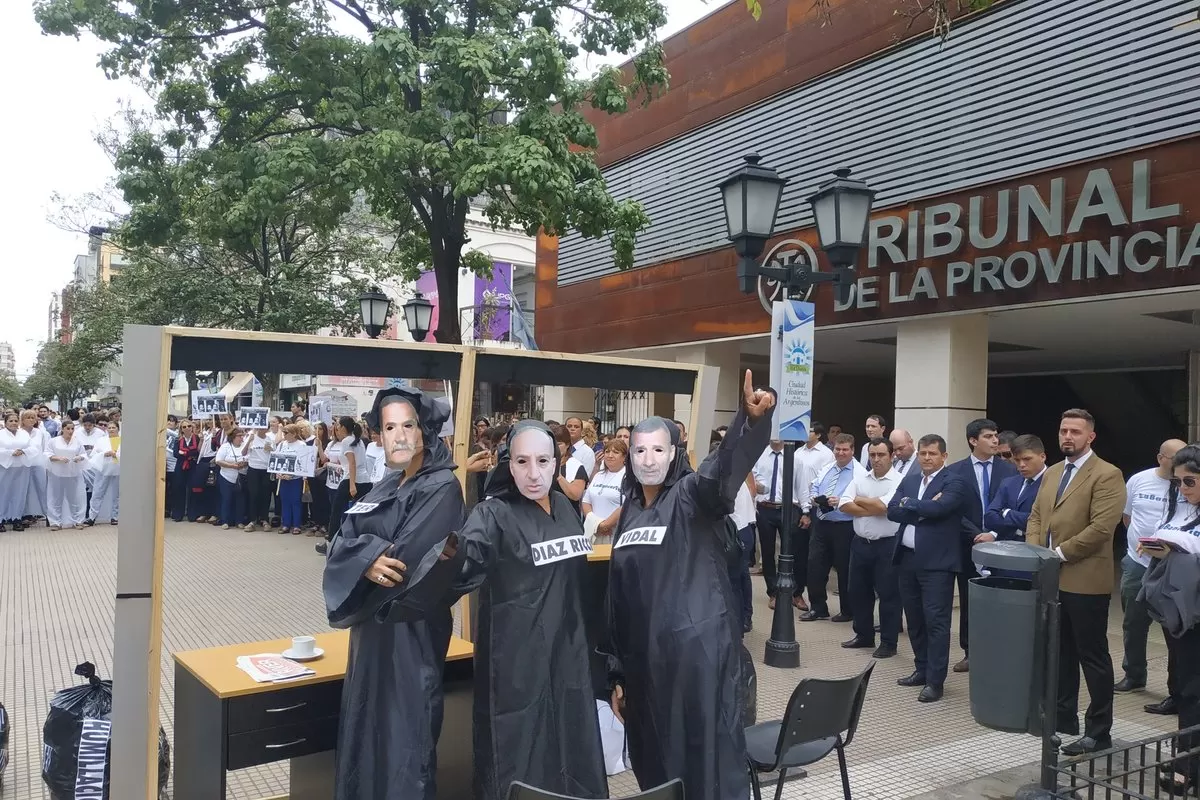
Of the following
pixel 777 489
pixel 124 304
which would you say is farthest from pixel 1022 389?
pixel 124 304

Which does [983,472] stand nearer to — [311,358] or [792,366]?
[792,366]

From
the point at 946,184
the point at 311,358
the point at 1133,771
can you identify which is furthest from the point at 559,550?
the point at 946,184

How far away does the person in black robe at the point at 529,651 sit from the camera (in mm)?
3186

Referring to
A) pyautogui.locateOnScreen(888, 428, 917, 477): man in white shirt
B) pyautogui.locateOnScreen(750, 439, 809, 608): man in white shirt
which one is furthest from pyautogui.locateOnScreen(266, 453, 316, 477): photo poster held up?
pyautogui.locateOnScreen(888, 428, 917, 477): man in white shirt

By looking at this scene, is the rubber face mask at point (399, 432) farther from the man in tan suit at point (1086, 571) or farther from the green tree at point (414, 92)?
the green tree at point (414, 92)

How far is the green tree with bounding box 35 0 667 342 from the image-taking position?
10594 mm

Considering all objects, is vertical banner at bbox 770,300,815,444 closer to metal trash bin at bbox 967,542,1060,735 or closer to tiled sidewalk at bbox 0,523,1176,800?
tiled sidewalk at bbox 0,523,1176,800

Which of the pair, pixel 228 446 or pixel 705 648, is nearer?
pixel 705 648

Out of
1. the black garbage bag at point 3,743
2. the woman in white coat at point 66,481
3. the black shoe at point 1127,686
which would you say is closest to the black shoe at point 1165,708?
the black shoe at point 1127,686

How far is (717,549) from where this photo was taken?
138 inches

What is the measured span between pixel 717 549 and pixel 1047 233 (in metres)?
7.24

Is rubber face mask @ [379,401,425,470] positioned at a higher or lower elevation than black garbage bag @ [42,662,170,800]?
higher

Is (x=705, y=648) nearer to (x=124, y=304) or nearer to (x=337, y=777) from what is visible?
(x=337, y=777)

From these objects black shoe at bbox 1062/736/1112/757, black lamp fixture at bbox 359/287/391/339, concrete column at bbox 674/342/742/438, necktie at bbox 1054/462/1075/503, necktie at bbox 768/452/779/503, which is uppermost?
black lamp fixture at bbox 359/287/391/339
